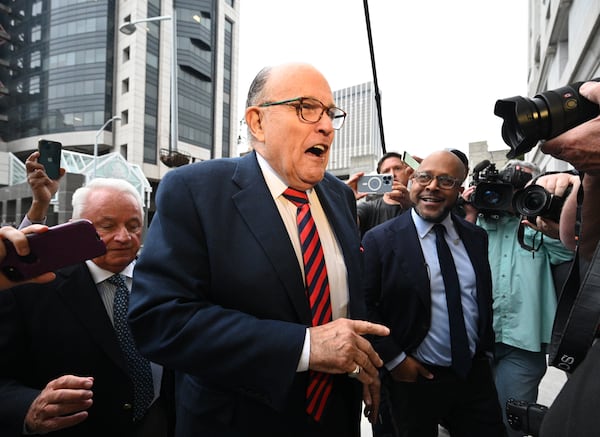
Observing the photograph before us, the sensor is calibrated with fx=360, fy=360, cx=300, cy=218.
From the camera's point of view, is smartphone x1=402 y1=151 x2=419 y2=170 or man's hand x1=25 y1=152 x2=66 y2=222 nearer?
man's hand x1=25 y1=152 x2=66 y2=222

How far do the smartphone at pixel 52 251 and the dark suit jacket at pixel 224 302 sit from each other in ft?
0.62

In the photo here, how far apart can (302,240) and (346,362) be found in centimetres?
48

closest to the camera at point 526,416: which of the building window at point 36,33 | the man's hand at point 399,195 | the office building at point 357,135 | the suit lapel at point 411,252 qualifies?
the suit lapel at point 411,252

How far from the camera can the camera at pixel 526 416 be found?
1.48 m

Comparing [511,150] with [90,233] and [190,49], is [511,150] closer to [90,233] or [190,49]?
[90,233]

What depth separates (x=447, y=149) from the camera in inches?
103

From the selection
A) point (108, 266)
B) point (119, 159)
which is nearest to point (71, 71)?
point (119, 159)

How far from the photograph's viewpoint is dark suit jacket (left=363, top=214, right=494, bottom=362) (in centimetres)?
213

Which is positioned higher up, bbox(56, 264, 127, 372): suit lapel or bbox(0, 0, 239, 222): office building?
bbox(0, 0, 239, 222): office building

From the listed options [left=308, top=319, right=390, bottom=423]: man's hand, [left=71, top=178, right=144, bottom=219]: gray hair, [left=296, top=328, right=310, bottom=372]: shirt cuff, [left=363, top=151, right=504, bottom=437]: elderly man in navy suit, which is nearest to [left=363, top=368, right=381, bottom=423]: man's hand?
[left=308, top=319, right=390, bottom=423]: man's hand

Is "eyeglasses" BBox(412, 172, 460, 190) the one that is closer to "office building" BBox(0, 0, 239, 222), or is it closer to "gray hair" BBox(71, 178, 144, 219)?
"gray hair" BBox(71, 178, 144, 219)

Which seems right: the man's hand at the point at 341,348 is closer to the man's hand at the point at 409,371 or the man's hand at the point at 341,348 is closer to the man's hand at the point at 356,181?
the man's hand at the point at 409,371

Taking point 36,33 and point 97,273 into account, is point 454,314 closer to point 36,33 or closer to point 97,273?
point 97,273

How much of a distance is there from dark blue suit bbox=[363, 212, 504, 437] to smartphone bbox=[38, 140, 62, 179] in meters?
2.33
